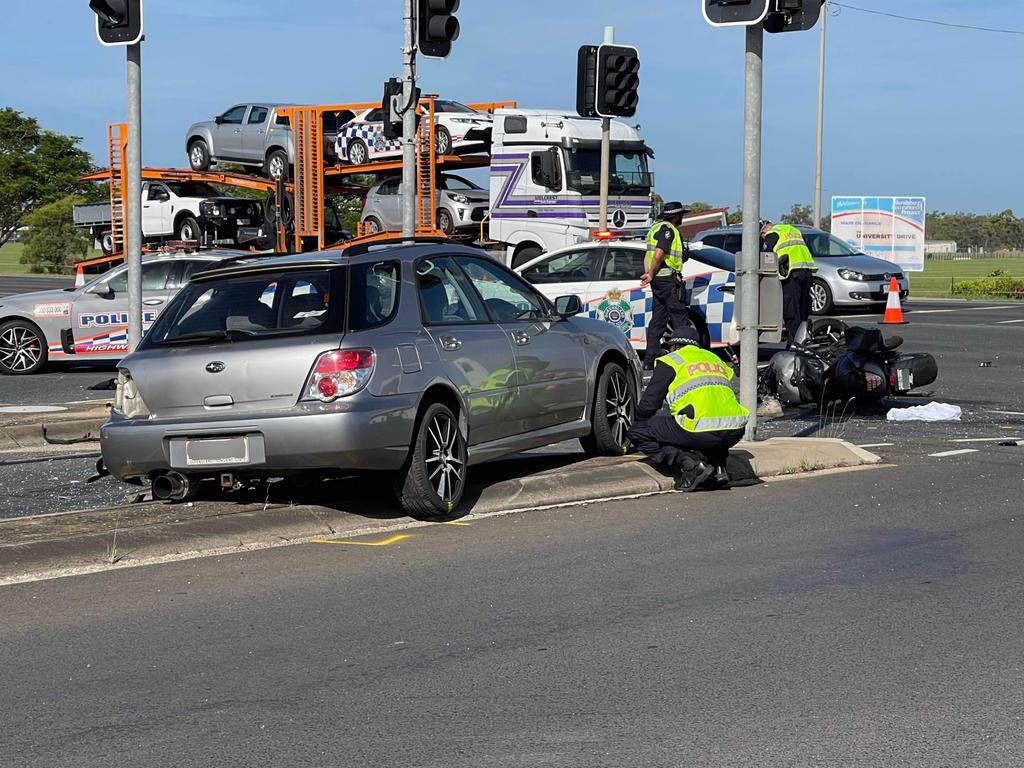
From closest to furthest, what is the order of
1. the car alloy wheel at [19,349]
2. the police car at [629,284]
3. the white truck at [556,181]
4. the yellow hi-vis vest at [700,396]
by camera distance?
1. the yellow hi-vis vest at [700,396]
2. the police car at [629,284]
3. the car alloy wheel at [19,349]
4. the white truck at [556,181]

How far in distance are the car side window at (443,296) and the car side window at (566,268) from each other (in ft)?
30.9

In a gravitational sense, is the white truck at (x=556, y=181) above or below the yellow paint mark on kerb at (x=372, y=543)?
above

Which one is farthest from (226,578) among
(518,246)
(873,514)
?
(518,246)

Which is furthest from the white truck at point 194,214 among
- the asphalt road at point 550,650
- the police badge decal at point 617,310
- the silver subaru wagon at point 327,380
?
the asphalt road at point 550,650

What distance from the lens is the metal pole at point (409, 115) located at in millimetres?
15156

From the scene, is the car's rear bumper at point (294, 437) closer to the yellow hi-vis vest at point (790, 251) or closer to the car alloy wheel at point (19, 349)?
the yellow hi-vis vest at point (790, 251)

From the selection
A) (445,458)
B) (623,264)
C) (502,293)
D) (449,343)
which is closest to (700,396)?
(502,293)

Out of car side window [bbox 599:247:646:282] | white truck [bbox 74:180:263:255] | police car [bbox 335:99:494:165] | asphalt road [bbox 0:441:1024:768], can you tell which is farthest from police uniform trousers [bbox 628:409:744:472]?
white truck [bbox 74:180:263:255]

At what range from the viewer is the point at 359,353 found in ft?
26.8

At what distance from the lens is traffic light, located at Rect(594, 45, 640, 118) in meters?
18.6

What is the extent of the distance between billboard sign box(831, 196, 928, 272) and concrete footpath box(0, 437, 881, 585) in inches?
1456

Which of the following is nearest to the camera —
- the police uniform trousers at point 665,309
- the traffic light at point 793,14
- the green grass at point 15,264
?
the traffic light at point 793,14

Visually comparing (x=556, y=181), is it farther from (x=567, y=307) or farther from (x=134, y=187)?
(x=567, y=307)

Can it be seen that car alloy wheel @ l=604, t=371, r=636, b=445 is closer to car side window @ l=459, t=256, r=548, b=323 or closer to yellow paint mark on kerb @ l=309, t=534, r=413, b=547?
car side window @ l=459, t=256, r=548, b=323
